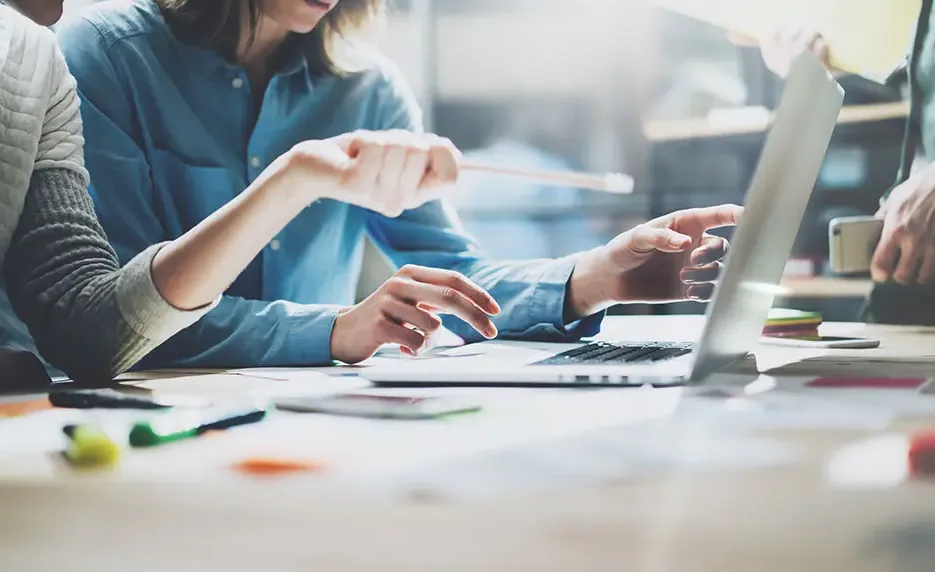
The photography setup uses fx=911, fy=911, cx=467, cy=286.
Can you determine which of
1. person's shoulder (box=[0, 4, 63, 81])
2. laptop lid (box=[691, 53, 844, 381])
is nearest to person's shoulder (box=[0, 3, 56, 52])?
person's shoulder (box=[0, 4, 63, 81])

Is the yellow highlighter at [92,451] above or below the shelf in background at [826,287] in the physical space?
above

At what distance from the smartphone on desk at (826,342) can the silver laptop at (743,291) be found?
0.45ft

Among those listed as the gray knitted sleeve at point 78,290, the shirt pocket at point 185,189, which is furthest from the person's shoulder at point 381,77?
the gray knitted sleeve at point 78,290

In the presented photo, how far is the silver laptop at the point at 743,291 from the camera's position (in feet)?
1.92

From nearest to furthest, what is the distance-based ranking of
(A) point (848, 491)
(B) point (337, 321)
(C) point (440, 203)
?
(A) point (848, 491) → (B) point (337, 321) → (C) point (440, 203)

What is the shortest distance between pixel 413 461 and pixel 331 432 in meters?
0.09

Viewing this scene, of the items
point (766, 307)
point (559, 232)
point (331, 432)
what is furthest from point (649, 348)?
point (559, 232)

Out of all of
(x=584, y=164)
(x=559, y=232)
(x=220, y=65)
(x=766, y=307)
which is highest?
Answer: (x=220, y=65)

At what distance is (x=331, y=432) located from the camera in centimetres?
47

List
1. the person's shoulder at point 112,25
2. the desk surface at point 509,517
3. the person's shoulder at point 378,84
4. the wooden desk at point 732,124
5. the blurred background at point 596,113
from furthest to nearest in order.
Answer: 1. the blurred background at point 596,113
2. the wooden desk at point 732,124
3. the person's shoulder at point 378,84
4. the person's shoulder at point 112,25
5. the desk surface at point 509,517

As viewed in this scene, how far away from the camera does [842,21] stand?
7.54 ft

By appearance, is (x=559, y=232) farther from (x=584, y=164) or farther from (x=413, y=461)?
(x=413, y=461)

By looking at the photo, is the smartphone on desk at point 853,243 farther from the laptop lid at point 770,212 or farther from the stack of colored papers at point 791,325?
the laptop lid at point 770,212

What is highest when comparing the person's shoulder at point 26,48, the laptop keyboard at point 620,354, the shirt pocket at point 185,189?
the person's shoulder at point 26,48
